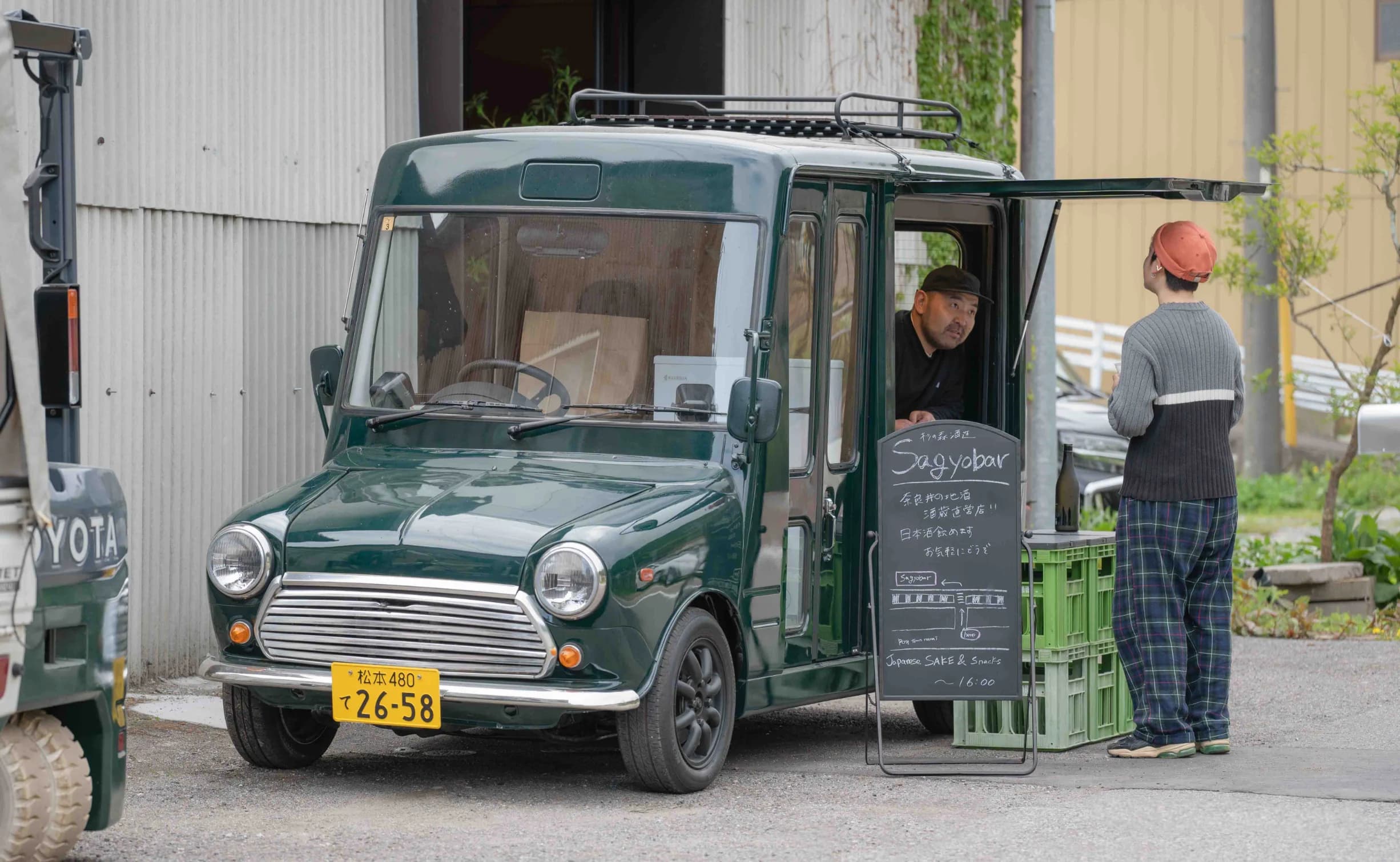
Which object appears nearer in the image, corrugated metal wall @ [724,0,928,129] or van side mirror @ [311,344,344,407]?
van side mirror @ [311,344,344,407]

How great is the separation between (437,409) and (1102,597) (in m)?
2.87

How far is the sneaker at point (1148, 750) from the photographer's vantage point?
853 centimetres

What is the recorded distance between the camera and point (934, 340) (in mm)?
9680

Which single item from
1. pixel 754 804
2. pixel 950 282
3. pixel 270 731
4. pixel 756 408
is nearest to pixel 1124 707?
pixel 950 282

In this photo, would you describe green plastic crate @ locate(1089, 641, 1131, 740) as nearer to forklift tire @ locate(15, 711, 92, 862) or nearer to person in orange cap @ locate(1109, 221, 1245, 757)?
person in orange cap @ locate(1109, 221, 1245, 757)

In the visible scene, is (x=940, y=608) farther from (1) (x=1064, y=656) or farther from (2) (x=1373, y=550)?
(2) (x=1373, y=550)

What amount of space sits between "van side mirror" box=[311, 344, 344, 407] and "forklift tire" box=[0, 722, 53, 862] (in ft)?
9.06

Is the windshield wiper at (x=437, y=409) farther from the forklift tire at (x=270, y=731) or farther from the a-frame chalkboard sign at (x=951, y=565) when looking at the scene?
the a-frame chalkboard sign at (x=951, y=565)

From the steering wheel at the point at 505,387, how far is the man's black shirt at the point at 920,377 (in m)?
1.93

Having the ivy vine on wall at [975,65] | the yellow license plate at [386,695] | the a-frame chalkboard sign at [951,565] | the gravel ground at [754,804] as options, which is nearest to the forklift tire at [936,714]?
the gravel ground at [754,804]

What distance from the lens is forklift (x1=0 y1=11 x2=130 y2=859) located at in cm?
582

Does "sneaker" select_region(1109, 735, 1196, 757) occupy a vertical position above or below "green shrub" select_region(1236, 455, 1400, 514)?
below

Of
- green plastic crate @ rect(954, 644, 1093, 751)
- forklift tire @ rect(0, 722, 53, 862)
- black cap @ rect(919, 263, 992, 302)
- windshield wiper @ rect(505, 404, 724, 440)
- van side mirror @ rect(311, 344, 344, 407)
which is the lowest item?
green plastic crate @ rect(954, 644, 1093, 751)

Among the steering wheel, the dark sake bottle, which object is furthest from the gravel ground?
the steering wheel
